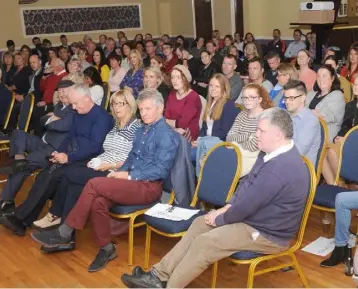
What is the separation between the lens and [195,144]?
181 inches

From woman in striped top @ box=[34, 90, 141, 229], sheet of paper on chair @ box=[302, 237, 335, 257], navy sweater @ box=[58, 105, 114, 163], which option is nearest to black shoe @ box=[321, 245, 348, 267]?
sheet of paper on chair @ box=[302, 237, 335, 257]

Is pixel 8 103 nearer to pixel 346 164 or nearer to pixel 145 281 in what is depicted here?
pixel 145 281

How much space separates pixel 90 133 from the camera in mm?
4402

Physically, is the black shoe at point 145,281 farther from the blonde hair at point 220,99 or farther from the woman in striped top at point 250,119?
the blonde hair at point 220,99

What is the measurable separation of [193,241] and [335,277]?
1022 mm

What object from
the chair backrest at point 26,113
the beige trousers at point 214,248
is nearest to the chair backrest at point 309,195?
the beige trousers at point 214,248

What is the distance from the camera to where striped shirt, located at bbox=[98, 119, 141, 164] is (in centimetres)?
418

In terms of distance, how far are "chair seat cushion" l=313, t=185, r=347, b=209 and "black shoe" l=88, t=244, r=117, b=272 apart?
1415 millimetres

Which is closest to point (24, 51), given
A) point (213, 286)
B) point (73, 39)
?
point (73, 39)

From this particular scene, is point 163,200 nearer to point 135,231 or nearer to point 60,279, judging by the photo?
point 135,231

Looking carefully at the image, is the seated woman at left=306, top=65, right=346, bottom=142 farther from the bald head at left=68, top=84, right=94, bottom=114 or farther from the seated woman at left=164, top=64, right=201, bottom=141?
the bald head at left=68, top=84, right=94, bottom=114

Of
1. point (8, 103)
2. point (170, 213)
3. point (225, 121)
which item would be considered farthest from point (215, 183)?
point (8, 103)

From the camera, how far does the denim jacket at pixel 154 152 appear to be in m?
3.70

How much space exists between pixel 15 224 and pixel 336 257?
8.18 feet
